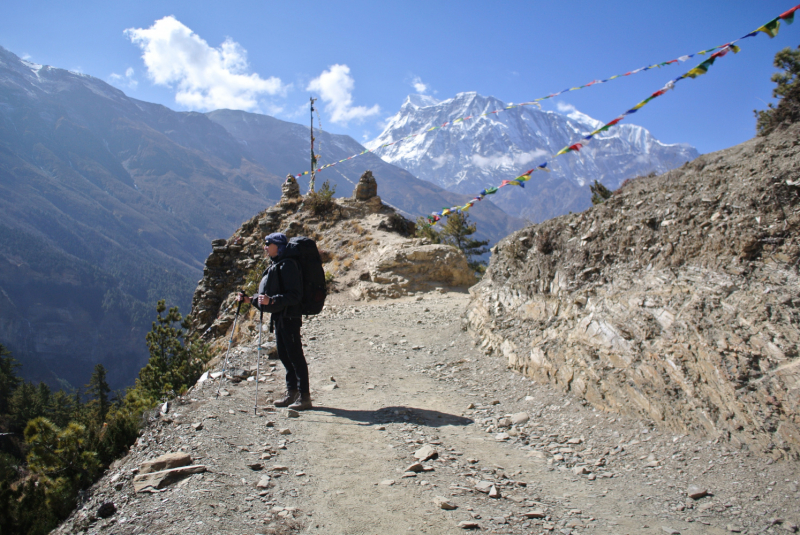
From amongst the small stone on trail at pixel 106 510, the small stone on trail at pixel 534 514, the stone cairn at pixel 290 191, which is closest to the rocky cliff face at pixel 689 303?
the small stone on trail at pixel 534 514

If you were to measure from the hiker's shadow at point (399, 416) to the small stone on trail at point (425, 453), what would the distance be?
1.01 metres

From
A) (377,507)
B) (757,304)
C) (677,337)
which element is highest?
(757,304)

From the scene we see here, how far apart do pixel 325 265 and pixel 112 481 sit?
16.4m

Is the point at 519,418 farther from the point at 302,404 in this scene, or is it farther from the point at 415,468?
the point at 302,404

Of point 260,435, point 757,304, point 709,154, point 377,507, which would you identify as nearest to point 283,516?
point 377,507

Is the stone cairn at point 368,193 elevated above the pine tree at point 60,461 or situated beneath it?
elevated above

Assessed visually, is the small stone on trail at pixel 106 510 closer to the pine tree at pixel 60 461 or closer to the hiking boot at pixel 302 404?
the pine tree at pixel 60 461

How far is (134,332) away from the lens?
171750 millimetres

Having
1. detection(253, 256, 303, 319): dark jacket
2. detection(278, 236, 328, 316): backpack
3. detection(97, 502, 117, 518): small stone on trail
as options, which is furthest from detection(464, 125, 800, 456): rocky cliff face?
detection(97, 502, 117, 518): small stone on trail

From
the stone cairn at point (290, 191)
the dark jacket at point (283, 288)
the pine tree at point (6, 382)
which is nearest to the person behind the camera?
the dark jacket at point (283, 288)

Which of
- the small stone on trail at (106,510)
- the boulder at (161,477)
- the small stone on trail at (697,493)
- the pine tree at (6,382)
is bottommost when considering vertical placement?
the pine tree at (6,382)

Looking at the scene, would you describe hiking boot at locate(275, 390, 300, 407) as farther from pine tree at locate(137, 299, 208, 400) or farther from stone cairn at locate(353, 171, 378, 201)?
stone cairn at locate(353, 171, 378, 201)

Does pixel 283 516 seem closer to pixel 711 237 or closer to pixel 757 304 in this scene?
pixel 757 304

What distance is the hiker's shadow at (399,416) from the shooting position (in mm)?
5621
